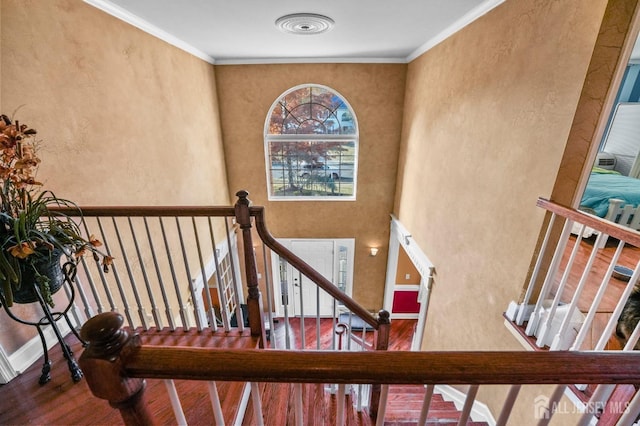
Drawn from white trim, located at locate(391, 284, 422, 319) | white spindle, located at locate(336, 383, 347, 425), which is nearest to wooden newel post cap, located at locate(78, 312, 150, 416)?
white spindle, located at locate(336, 383, 347, 425)

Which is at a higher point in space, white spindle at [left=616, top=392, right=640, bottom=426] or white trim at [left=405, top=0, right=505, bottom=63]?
white trim at [left=405, top=0, right=505, bottom=63]

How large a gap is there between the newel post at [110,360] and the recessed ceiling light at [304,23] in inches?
110

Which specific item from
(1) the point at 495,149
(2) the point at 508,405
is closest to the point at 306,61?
(1) the point at 495,149

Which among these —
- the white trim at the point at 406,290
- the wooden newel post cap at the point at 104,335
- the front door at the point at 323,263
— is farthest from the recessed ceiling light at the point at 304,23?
the white trim at the point at 406,290

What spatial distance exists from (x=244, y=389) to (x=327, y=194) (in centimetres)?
398

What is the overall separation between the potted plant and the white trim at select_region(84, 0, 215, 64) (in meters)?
1.49

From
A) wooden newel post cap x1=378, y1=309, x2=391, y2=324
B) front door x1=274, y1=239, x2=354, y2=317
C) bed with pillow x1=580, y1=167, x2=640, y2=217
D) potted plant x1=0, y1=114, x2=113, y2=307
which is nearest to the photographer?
potted plant x1=0, y1=114, x2=113, y2=307

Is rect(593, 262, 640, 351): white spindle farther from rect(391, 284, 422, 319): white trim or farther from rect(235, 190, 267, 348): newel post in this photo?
rect(391, 284, 422, 319): white trim

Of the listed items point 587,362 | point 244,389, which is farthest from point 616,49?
point 244,389

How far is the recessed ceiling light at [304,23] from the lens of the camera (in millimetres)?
2493

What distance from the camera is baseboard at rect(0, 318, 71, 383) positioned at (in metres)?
1.43

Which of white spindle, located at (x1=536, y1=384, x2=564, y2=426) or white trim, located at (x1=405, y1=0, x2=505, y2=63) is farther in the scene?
white trim, located at (x1=405, y1=0, x2=505, y2=63)

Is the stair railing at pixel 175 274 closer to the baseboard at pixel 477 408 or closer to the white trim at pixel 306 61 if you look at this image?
the baseboard at pixel 477 408

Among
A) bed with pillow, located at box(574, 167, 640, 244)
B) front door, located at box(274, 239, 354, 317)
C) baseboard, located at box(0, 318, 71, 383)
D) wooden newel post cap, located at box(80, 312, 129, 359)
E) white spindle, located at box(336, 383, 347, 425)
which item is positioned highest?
wooden newel post cap, located at box(80, 312, 129, 359)
